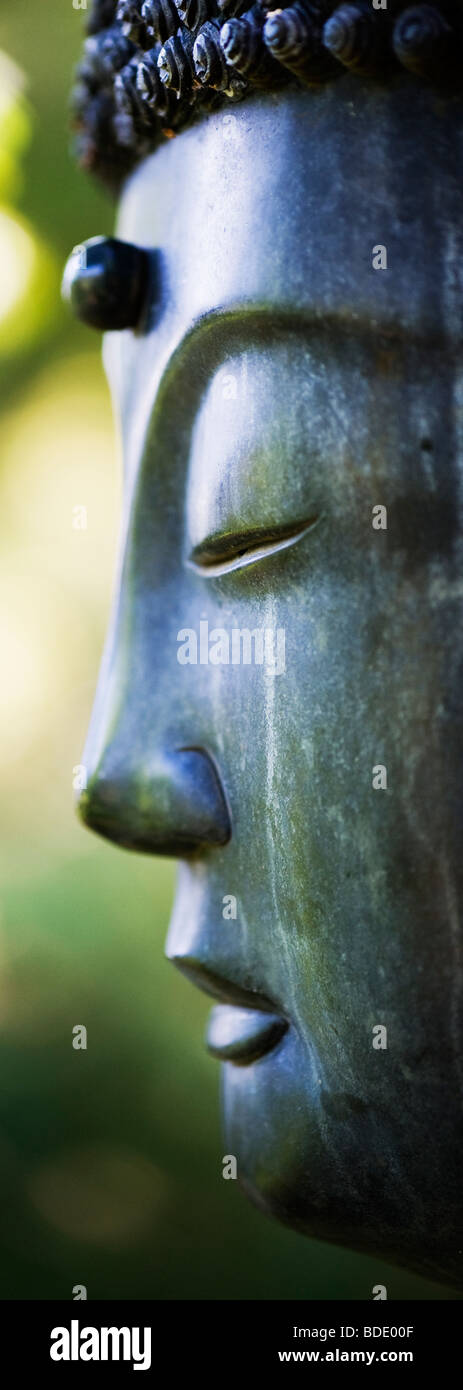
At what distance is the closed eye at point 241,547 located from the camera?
0.92 metres

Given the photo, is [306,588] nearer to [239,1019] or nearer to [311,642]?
[311,642]

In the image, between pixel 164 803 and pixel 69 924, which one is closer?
pixel 164 803

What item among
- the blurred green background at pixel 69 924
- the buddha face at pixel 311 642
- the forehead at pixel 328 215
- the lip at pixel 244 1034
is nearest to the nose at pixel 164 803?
the buddha face at pixel 311 642

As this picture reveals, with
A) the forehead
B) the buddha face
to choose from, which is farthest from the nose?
the forehead

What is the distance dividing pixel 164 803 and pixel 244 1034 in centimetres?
19

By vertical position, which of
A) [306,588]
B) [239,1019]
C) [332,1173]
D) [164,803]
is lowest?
[332,1173]

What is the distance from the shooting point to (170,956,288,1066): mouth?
100 cm

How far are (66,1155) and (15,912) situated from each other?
0.44 metres

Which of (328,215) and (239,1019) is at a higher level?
(328,215)

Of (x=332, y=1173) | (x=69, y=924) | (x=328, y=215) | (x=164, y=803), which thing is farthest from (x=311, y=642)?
(x=69, y=924)

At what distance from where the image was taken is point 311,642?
0.91 m

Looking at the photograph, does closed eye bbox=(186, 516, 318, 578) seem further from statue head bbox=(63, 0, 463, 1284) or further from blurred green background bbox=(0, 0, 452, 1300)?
blurred green background bbox=(0, 0, 452, 1300)

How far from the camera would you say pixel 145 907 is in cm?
253
